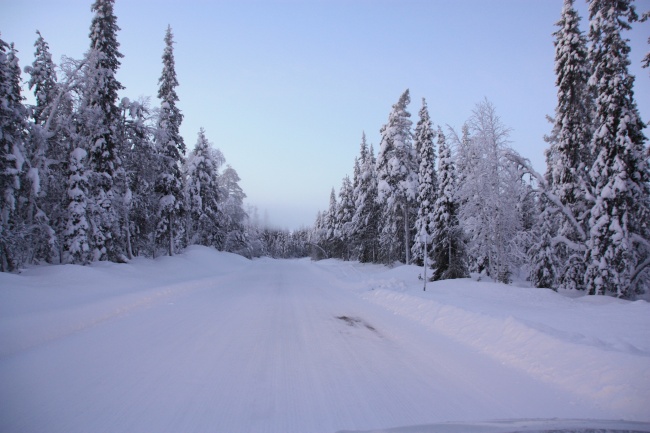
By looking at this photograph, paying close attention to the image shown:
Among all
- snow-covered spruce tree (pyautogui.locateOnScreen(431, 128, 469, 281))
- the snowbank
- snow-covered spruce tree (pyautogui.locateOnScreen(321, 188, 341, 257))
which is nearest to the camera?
the snowbank

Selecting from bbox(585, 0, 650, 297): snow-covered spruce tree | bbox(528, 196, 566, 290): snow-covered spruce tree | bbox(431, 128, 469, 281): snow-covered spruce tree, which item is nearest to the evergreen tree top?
bbox(431, 128, 469, 281): snow-covered spruce tree

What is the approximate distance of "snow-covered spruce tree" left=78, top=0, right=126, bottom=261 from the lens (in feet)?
61.6

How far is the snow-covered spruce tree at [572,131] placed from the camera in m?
18.9

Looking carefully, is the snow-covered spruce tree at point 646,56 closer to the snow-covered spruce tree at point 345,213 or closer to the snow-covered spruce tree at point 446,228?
the snow-covered spruce tree at point 446,228

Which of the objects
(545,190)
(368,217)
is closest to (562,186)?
(545,190)

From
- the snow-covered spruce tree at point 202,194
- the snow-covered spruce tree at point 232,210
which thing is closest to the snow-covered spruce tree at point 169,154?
the snow-covered spruce tree at point 202,194

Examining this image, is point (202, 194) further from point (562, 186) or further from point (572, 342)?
point (572, 342)

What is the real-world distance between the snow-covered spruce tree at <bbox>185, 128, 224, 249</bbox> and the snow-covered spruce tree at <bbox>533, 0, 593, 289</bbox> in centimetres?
3178

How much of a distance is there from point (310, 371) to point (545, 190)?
1966cm

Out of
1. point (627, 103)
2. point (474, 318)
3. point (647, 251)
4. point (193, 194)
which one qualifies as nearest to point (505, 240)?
point (647, 251)

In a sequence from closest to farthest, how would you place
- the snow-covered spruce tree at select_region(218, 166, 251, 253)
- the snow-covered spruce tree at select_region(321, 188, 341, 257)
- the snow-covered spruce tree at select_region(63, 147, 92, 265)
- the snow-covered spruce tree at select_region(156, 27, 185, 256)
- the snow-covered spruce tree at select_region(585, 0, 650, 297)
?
1. the snow-covered spruce tree at select_region(585, 0, 650, 297)
2. the snow-covered spruce tree at select_region(63, 147, 92, 265)
3. the snow-covered spruce tree at select_region(156, 27, 185, 256)
4. the snow-covered spruce tree at select_region(218, 166, 251, 253)
5. the snow-covered spruce tree at select_region(321, 188, 341, 257)

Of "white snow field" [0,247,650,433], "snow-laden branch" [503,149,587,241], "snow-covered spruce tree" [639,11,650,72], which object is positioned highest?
"snow-covered spruce tree" [639,11,650,72]

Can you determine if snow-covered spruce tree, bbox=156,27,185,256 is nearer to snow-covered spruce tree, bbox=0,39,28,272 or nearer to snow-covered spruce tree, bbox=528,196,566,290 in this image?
snow-covered spruce tree, bbox=0,39,28,272

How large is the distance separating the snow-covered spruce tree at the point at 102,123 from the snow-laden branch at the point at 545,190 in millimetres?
23504
